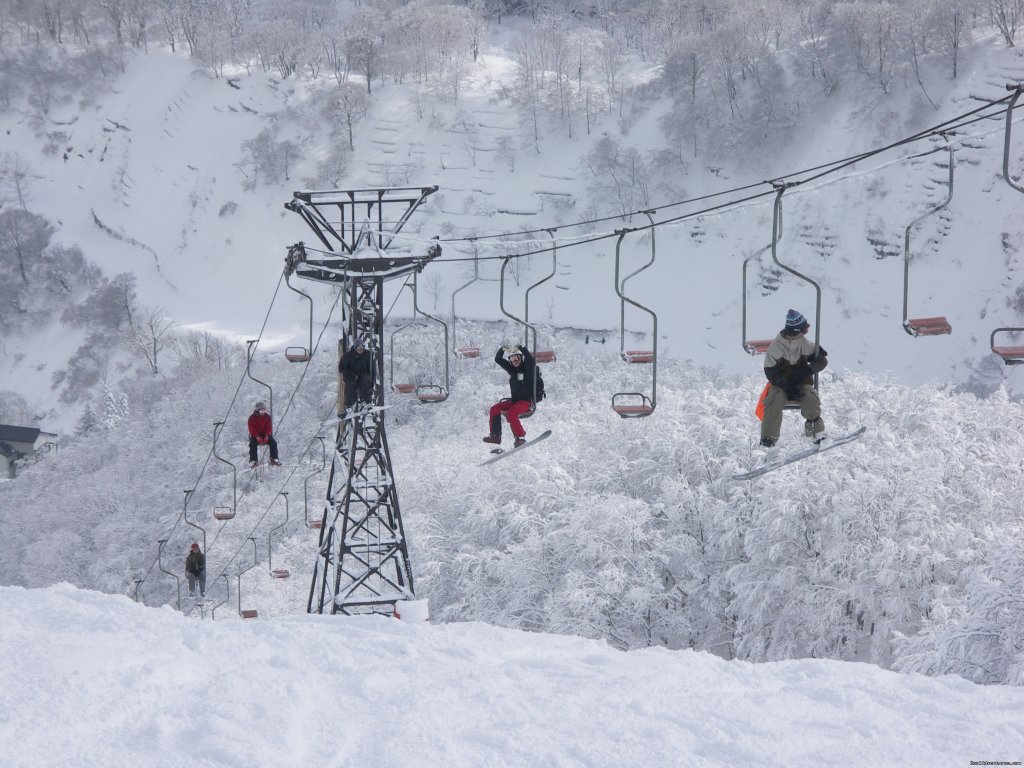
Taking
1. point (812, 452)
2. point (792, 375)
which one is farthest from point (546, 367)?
point (812, 452)

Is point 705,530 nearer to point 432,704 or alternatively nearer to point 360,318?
point 360,318

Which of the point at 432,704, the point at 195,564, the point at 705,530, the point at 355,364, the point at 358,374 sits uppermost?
the point at 355,364

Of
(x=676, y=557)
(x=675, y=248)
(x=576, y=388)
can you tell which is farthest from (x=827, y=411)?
(x=675, y=248)

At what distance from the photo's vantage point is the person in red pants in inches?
506

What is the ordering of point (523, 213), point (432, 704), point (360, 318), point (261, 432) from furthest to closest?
1. point (523, 213)
2. point (261, 432)
3. point (360, 318)
4. point (432, 704)

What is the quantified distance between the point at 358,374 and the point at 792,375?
771 centimetres

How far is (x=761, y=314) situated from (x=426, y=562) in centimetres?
2959

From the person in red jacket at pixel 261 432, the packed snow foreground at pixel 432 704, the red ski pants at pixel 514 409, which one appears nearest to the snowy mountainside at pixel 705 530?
the person in red jacket at pixel 261 432

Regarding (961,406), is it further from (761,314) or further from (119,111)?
(119,111)

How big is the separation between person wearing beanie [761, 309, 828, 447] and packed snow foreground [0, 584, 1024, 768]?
273 cm

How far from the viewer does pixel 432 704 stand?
7.52 meters

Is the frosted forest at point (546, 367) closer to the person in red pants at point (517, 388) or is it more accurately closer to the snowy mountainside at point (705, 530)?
the snowy mountainside at point (705, 530)

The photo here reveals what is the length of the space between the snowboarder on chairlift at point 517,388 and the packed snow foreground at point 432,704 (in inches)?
166

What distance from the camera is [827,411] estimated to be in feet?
107
